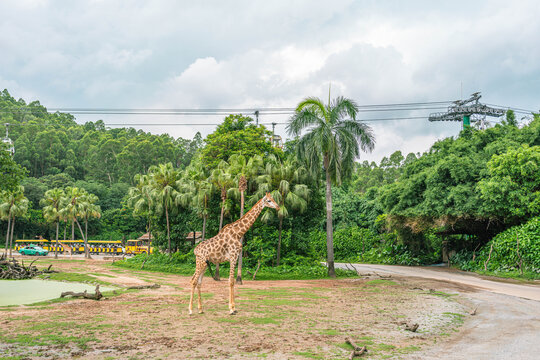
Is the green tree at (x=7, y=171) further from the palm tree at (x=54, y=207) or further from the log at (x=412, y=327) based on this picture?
the palm tree at (x=54, y=207)

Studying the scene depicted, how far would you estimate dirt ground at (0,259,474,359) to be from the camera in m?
7.52

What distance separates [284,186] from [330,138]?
4825 mm

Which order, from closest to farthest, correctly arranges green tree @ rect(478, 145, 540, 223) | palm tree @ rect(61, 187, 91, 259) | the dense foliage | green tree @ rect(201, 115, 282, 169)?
green tree @ rect(478, 145, 540, 223) → the dense foliage → green tree @ rect(201, 115, 282, 169) → palm tree @ rect(61, 187, 91, 259)

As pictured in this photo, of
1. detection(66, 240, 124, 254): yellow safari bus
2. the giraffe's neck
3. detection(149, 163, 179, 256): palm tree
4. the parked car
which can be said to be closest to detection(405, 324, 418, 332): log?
the giraffe's neck

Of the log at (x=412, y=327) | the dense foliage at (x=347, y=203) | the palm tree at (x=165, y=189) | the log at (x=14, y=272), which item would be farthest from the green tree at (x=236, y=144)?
the log at (x=412, y=327)

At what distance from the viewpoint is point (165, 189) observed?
34750 mm

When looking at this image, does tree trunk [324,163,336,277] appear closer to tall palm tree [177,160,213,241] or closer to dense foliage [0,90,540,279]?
dense foliage [0,90,540,279]

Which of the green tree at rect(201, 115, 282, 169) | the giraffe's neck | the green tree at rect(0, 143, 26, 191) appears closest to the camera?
the giraffe's neck

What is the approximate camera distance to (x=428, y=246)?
38125 mm

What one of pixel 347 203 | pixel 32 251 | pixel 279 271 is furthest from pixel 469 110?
pixel 32 251

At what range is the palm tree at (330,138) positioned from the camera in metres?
25.4

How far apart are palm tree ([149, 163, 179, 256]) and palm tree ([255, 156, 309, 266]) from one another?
34.2 ft

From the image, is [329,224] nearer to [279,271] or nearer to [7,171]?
[279,271]

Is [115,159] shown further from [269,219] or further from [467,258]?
[467,258]
